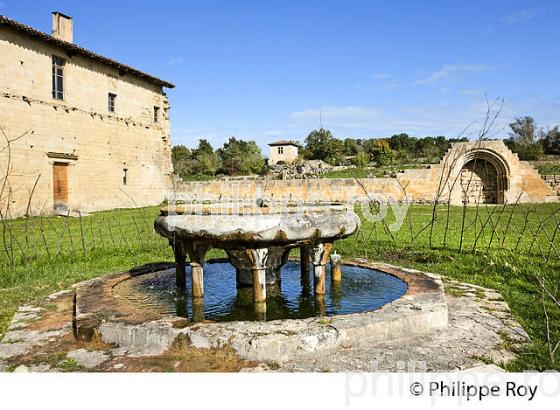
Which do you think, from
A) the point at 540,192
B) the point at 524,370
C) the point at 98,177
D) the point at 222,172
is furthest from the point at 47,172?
the point at 222,172

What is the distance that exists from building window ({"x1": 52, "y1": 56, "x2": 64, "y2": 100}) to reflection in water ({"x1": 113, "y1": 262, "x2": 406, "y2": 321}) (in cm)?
2012

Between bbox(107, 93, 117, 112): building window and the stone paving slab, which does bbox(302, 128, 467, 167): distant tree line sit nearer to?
bbox(107, 93, 117, 112): building window

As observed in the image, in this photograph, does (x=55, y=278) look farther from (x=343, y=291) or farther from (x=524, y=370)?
(x=524, y=370)

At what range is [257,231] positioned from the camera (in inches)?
184

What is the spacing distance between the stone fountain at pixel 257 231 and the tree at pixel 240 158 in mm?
45717

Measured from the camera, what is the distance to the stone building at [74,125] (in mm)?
20844

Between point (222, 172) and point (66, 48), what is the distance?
32.9m

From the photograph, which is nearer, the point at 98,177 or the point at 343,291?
the point at 343,291

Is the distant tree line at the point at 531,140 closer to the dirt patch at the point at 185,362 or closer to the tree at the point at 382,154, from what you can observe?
the tree at the point at 382,154

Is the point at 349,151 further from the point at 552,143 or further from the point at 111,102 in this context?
the point at 111,102

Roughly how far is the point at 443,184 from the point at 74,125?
70.4ft

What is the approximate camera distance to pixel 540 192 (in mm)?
27594

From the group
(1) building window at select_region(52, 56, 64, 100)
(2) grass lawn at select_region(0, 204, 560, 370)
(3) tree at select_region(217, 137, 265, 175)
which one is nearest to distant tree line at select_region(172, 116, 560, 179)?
(3) tree at select_region(217, 137, 265, 175)
